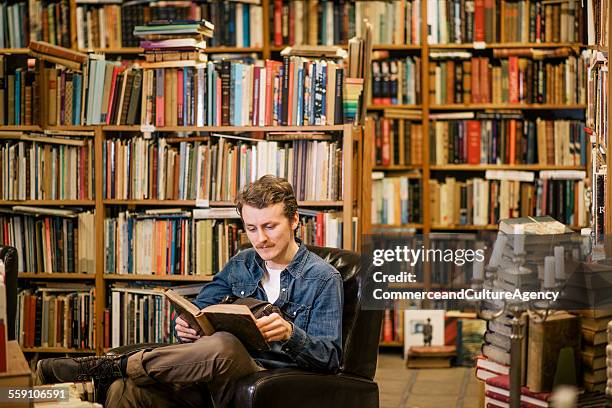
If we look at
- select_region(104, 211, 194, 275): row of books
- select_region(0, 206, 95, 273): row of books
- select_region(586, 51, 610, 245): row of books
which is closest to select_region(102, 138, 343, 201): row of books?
select_region(104, 211, 194, 275): row of books

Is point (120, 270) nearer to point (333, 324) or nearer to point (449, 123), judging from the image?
point (333, 324)

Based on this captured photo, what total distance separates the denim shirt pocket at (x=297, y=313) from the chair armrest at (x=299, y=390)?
8.7 inches

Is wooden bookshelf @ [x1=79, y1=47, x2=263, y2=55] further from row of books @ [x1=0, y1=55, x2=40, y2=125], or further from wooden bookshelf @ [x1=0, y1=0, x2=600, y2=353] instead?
row of books @ [x1=0, y1=55, x2=40, y2=125]

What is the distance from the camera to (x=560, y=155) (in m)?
6.17

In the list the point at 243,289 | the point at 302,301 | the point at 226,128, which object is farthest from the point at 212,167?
the point at 302,301

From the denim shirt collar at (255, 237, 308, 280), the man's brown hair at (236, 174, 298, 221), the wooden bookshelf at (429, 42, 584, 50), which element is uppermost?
the wooden bookshelf at (429, 42, 584, 50)

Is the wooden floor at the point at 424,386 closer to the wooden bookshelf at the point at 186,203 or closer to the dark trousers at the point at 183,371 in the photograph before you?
→ the wooden bookshelf at the point at 186,203

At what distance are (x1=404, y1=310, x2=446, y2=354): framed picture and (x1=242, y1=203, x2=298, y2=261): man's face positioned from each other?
2597mm

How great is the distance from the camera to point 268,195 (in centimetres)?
347

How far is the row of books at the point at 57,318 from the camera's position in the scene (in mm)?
5062

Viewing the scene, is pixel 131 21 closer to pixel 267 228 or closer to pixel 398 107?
pixel 398 107

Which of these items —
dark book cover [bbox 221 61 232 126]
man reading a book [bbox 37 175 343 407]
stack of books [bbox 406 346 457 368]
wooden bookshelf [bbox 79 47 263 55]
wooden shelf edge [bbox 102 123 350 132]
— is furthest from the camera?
wooden bookshelf [bbox 79 47 263 55]

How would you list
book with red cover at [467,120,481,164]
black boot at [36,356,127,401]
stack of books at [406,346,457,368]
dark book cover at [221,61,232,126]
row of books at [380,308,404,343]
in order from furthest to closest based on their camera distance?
1. book with red cover at [467,120,481,164]
2. row of books at [380,308,404,343]
3. stack of books at [406,346,457,368]
4. dark book cover at [221,61,232,126]
5. black boot at [36,356,127,401]

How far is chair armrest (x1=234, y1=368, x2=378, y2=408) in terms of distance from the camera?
305 cm
